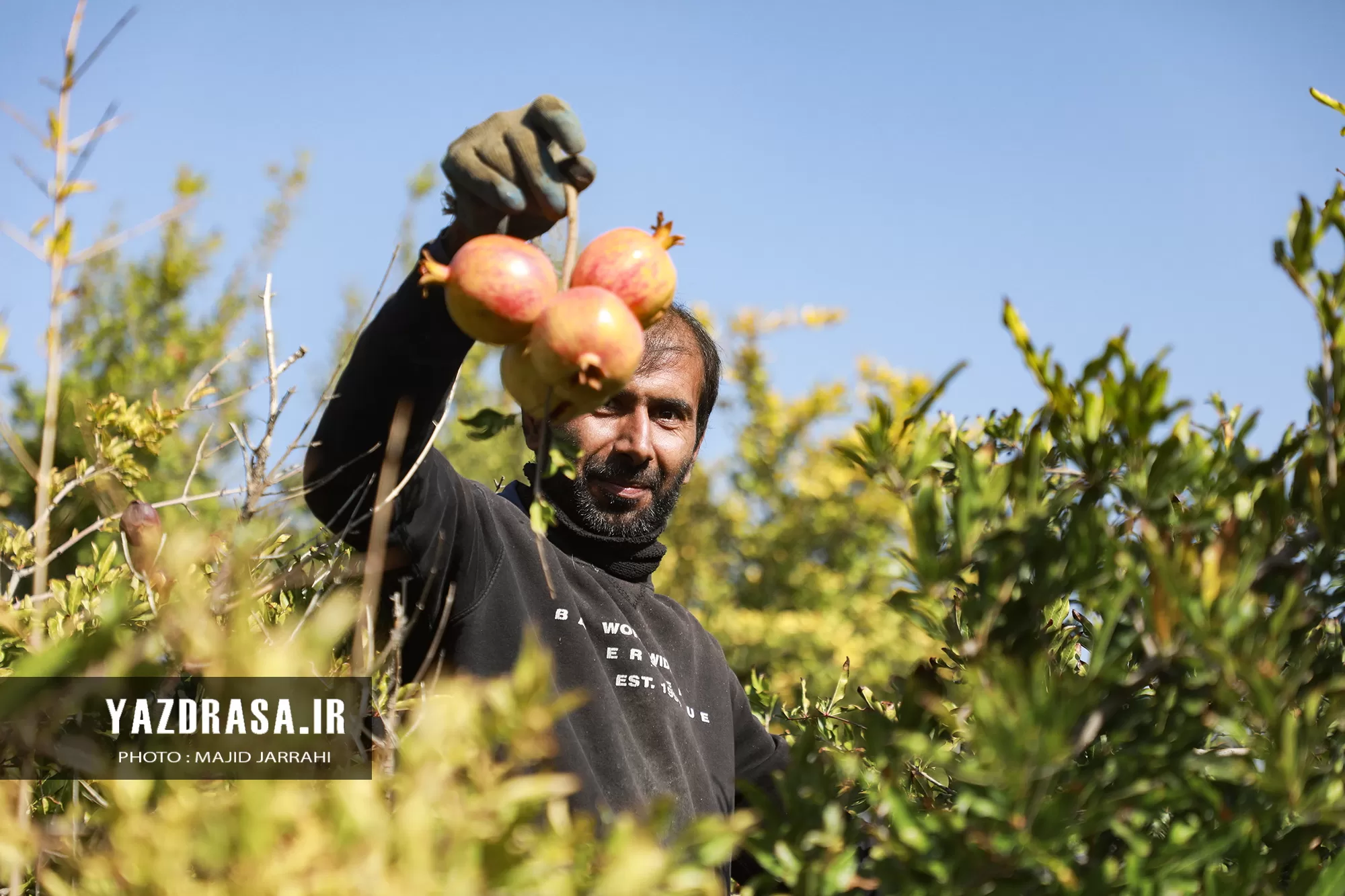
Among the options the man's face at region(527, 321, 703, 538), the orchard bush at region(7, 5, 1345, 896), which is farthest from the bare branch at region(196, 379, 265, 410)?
the man's face at region(527, 321, 703, 538)

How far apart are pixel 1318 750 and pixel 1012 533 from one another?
19.1 inches

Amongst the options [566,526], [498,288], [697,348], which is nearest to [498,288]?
[498,288]

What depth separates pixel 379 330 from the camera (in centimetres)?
171

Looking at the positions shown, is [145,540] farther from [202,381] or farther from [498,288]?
[498,288]

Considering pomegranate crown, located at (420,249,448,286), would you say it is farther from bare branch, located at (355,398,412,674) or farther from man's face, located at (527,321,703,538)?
man's face, located at (527,321,703,538)

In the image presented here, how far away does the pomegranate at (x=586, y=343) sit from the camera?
4.23 feet

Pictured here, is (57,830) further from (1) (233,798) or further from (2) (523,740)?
(2) (523,740)

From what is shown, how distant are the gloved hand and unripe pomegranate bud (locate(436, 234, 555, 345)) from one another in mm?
106

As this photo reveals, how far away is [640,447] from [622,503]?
20 centimetres

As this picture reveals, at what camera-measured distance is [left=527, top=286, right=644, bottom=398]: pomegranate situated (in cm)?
129

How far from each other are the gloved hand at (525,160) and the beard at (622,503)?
1418 millimetres

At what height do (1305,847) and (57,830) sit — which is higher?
(57,830)

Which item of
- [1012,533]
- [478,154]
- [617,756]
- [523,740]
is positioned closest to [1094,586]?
[1012,533]

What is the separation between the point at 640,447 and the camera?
3.04 meters
